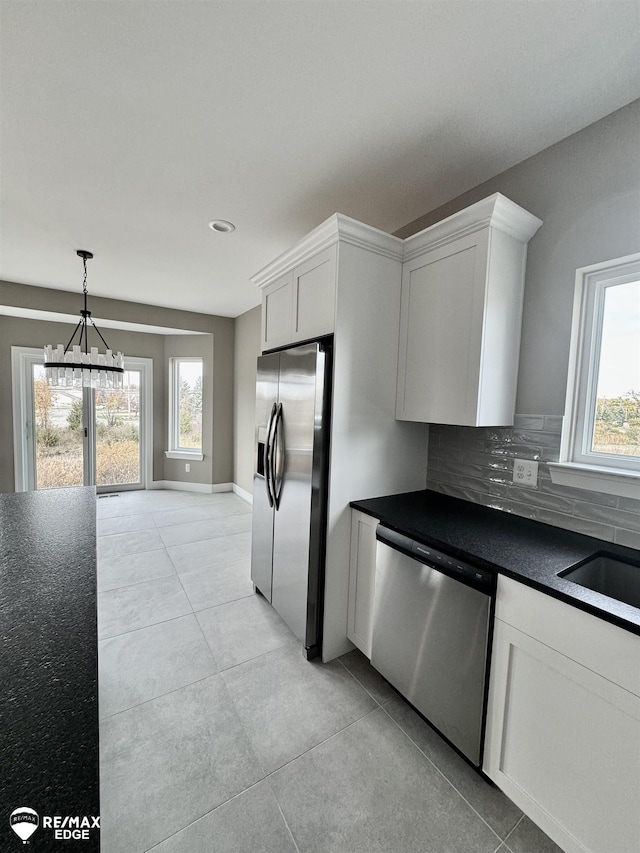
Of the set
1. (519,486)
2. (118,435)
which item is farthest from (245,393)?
(519,486)

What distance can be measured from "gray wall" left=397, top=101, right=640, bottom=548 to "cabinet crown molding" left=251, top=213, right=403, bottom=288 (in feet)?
1.86

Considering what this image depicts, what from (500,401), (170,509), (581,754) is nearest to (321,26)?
(500,401)

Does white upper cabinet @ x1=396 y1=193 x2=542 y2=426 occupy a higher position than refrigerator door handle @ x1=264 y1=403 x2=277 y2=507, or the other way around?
white upper cabinet @ x1=396 y1=193 x2=542 y2=426

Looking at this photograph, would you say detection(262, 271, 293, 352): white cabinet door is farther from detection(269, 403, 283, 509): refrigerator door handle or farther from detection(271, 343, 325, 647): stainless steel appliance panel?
detection(269, 403, 283, 509): refrigerator door handle

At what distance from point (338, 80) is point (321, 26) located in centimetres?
21

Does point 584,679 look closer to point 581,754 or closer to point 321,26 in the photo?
point 581,754

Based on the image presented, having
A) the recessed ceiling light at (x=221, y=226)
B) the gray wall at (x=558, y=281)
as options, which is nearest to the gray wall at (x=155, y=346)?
the recessed ceiling light at (x=221, y=226)

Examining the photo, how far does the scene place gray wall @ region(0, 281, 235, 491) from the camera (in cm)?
413

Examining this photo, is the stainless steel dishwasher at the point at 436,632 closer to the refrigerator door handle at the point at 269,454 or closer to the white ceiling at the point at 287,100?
the refrigerator door handle at the point at 269,454

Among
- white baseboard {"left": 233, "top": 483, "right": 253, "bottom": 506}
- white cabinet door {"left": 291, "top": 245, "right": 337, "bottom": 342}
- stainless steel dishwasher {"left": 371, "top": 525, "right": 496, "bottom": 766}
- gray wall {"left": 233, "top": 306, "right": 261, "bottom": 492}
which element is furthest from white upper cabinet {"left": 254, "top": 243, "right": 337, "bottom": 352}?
white baseboard {"left": 233, "top": 483, "right": 253, "bottom": 506}

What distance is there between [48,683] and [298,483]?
4.83 feet

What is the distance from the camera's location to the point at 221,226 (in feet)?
8.54

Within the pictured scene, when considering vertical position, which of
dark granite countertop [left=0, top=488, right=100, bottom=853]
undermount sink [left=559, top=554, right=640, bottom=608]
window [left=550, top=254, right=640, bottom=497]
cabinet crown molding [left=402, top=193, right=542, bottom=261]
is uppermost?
cabinet crown molding [left=402, top=193, right=542, bottom=261]

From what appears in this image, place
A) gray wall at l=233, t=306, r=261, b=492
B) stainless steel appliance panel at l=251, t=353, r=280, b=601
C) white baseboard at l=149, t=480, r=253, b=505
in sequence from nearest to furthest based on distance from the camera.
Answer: stainless steel appliance panel at l=251, t=353, r=280, b=601, gray wall at l=233, t=306, r=261, b=492, white baseboard at l=149, t=480, r=253, b=505
